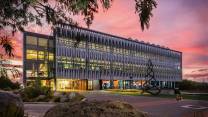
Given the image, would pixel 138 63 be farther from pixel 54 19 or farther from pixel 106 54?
pixel 54 19

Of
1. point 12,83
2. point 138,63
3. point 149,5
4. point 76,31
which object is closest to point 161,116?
point 76,31

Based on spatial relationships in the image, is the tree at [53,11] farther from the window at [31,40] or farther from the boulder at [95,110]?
the window at [31,40]

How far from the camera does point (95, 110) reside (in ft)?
26.6

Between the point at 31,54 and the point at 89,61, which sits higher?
the point at 31,54

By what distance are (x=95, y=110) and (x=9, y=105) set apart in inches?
225

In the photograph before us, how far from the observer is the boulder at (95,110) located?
8055mm

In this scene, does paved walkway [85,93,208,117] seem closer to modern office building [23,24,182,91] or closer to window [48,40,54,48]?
modern office building [23,24,182,91]

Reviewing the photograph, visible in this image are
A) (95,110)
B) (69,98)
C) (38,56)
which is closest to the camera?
(95,110)

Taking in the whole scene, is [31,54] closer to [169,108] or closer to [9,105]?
[169,108]

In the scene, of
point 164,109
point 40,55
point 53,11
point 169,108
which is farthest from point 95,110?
point 40,55

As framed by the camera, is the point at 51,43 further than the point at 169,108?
Yes

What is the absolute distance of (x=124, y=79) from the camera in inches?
5030

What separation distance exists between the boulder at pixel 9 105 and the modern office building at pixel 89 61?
6124 cm

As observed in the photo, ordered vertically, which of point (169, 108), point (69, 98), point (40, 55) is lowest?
point (169, 108)
